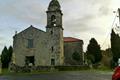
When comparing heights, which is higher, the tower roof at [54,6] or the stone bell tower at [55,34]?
the tower roof at [54,6]

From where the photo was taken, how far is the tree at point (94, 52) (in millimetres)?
67387

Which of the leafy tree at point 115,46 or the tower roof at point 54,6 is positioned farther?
the leafy tree at point 115,46

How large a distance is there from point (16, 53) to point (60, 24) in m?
11.8

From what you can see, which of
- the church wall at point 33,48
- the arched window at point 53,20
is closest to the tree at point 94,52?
the church wall at point 33,48

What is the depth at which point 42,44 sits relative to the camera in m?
59.8

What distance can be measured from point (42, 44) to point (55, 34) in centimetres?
363

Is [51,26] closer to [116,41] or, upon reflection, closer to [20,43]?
[20,43]

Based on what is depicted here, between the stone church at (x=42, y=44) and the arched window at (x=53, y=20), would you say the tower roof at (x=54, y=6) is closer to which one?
the stone church at (x=42, y=44)

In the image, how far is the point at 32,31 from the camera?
60562 millimetres

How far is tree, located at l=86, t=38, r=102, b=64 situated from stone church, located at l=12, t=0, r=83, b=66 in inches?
414

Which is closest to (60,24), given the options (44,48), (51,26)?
(51,26)

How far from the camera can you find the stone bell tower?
5897 cm

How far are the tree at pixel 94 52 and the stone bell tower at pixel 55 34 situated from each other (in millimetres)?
10522

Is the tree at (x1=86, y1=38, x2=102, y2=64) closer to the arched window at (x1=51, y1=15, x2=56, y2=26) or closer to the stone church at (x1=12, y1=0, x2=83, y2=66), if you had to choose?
the stone church at (x1=12, y1=0, x2=83, y2=66)
